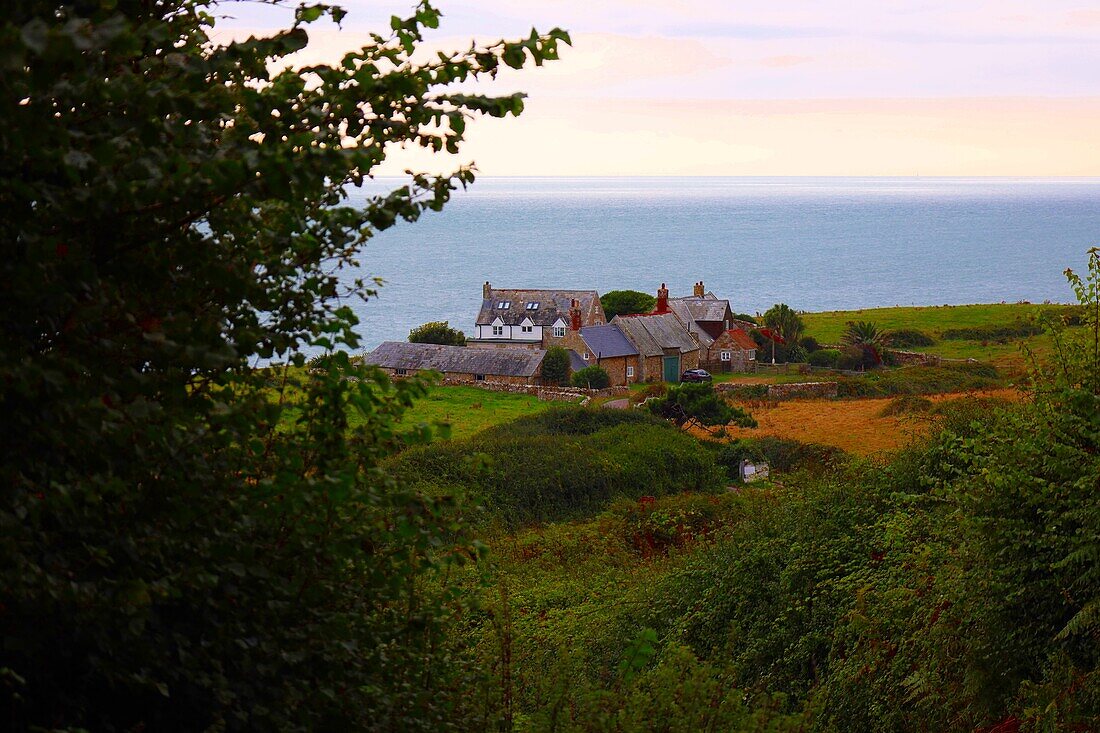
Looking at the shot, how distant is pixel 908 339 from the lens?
8638 centimetres

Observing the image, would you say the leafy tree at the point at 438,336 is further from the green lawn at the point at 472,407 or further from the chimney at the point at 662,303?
the green lawn at the point at 472,407

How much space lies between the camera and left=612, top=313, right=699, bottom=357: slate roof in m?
74.8

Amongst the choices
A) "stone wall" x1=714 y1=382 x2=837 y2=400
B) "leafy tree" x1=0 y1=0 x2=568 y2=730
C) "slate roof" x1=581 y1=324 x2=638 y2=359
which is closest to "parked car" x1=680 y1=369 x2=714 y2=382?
"slate roof" x1=581 y1=324 x2=638 y2=359

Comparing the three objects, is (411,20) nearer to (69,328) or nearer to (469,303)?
(69,328)

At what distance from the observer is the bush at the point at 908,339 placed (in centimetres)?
8550

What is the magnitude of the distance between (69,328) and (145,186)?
659mm

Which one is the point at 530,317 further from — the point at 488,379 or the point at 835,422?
the point at 835,422

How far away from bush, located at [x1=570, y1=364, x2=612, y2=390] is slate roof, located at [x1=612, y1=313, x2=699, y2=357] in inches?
241

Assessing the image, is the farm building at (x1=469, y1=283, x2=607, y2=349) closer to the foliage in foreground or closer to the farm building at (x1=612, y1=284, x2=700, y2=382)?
the farm building at (x1=612, y1=284, x2=700, y2=382)

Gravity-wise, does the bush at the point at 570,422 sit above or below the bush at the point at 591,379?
below

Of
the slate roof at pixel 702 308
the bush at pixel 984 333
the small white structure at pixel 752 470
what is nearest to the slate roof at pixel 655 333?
the slate roof at pixel 702 308

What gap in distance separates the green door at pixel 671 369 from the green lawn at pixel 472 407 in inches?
592

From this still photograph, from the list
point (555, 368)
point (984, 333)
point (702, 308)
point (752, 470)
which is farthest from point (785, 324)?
point (752, 470)

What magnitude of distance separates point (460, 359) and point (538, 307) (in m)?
13.5
